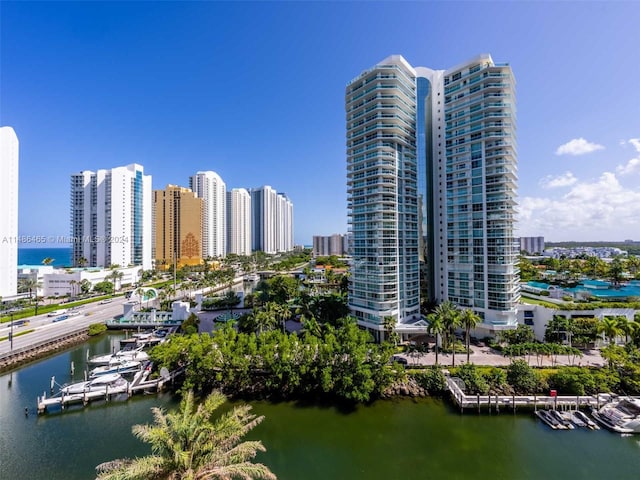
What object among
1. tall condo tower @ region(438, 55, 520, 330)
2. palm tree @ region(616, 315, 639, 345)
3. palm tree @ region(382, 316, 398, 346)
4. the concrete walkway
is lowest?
the concrete walkway

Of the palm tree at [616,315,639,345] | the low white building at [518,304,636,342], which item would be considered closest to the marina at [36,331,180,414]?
the low white building at [518,304,636,342]

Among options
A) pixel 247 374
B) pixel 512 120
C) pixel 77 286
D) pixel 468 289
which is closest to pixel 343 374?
pixel 247 374

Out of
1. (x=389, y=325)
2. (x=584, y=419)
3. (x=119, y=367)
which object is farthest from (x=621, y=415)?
(x=119, y=367)

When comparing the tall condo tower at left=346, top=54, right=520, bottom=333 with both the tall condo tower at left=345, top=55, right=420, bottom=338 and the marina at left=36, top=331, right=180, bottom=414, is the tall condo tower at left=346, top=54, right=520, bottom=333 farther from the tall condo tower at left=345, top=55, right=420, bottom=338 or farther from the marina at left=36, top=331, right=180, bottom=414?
the marina at left=36, top=331, right=180, bottom=414

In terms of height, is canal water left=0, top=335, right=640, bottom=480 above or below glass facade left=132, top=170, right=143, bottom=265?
below

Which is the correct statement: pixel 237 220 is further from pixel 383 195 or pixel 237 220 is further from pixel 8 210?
pixel 383 195

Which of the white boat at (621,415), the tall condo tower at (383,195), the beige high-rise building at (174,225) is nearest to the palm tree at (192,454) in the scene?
the white boat at (621,415)

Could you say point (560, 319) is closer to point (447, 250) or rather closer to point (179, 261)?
point (447, 250)
